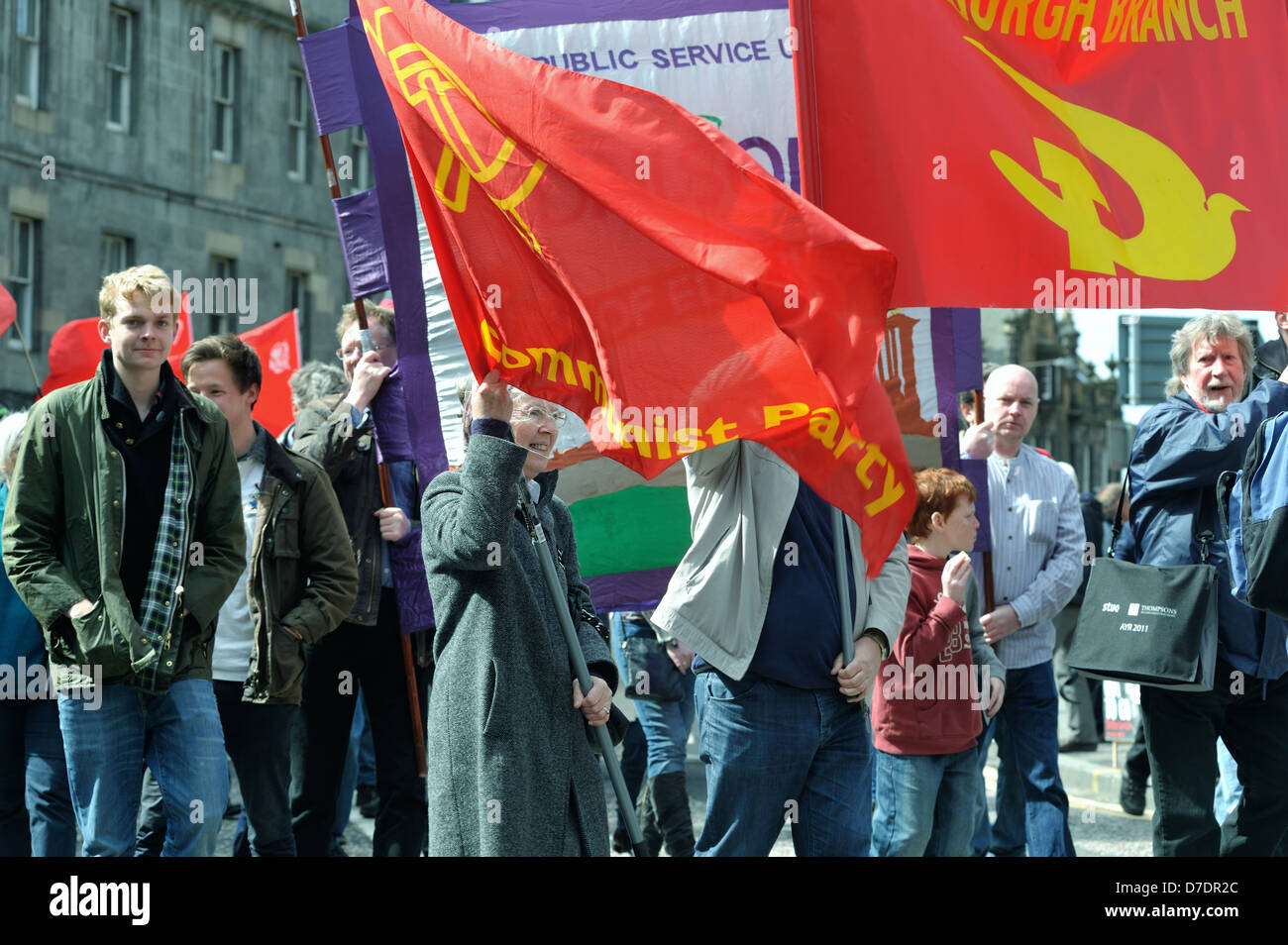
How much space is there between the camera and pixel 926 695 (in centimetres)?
620

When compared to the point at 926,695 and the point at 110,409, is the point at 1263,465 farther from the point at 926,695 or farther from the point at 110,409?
the point at 110,409

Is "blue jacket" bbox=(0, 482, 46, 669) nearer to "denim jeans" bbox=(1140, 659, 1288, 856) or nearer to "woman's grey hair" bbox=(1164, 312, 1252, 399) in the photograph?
"denim jeans" bbox=(1140, 659, 1288, 856)

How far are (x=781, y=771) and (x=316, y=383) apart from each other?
4406mm

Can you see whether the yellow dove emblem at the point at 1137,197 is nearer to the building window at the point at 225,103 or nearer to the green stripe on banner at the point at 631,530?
the green stripe on banner at the point at 631,530

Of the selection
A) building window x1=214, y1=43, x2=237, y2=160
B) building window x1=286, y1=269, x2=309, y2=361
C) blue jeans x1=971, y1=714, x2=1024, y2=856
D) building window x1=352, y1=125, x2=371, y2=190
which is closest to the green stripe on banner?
blue jeans x1=971, y1=714, x2=1024, y2=856

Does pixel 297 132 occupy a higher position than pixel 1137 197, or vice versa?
pixel 297 132

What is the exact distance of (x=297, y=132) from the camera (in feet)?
112

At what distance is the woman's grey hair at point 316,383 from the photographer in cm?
855

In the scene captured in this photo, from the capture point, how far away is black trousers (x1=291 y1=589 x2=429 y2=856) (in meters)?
6.62

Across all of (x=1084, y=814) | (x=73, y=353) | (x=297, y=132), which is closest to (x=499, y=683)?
(x=1084, y=814)

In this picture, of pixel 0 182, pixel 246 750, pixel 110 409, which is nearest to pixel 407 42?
pixel 110 409

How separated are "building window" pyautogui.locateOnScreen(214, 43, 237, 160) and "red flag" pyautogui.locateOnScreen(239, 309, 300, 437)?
21.5m

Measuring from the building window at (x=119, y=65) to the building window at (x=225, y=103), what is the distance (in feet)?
7.15

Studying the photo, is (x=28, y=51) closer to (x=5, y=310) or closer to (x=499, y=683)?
(x=5, y=310)
